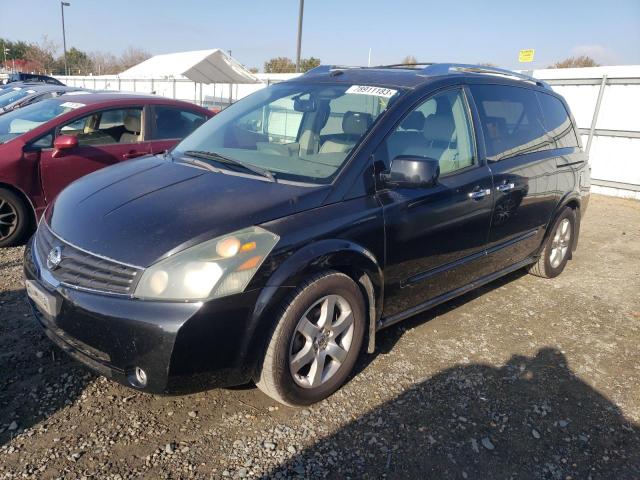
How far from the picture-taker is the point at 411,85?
126 inches

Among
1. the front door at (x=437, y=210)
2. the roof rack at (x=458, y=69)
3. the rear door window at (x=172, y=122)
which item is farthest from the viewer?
the rear door window at (x=172, y=122)

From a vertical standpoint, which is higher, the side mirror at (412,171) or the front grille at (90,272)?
the side mirror at (412,171)

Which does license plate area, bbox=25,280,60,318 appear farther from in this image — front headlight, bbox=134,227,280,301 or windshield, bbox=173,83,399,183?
windshield, bbox=173,83,399,183

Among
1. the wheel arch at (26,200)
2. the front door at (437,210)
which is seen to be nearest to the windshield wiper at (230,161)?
the front door at (437,210)

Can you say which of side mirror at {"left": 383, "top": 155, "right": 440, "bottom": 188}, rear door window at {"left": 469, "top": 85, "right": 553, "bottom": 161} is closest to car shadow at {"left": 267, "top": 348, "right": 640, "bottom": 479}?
side mirror at {"left": 383, "top": 155, "right": 440, "bottom": 188}

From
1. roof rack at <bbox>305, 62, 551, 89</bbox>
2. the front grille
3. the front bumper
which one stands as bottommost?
the front bumper

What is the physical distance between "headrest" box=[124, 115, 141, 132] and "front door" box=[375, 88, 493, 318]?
3.82 metres

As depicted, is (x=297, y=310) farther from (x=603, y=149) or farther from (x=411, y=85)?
(x=603, y=149)

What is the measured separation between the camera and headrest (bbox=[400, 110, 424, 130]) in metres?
3.07

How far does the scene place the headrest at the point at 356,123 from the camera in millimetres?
2982

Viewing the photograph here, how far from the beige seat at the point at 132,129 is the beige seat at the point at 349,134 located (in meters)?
3.42

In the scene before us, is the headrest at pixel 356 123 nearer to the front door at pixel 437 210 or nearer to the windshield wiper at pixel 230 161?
the front door at pixel 437 210

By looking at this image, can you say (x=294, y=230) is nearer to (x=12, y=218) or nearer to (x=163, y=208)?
(x=163, y=208)

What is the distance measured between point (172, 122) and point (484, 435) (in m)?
5.01
